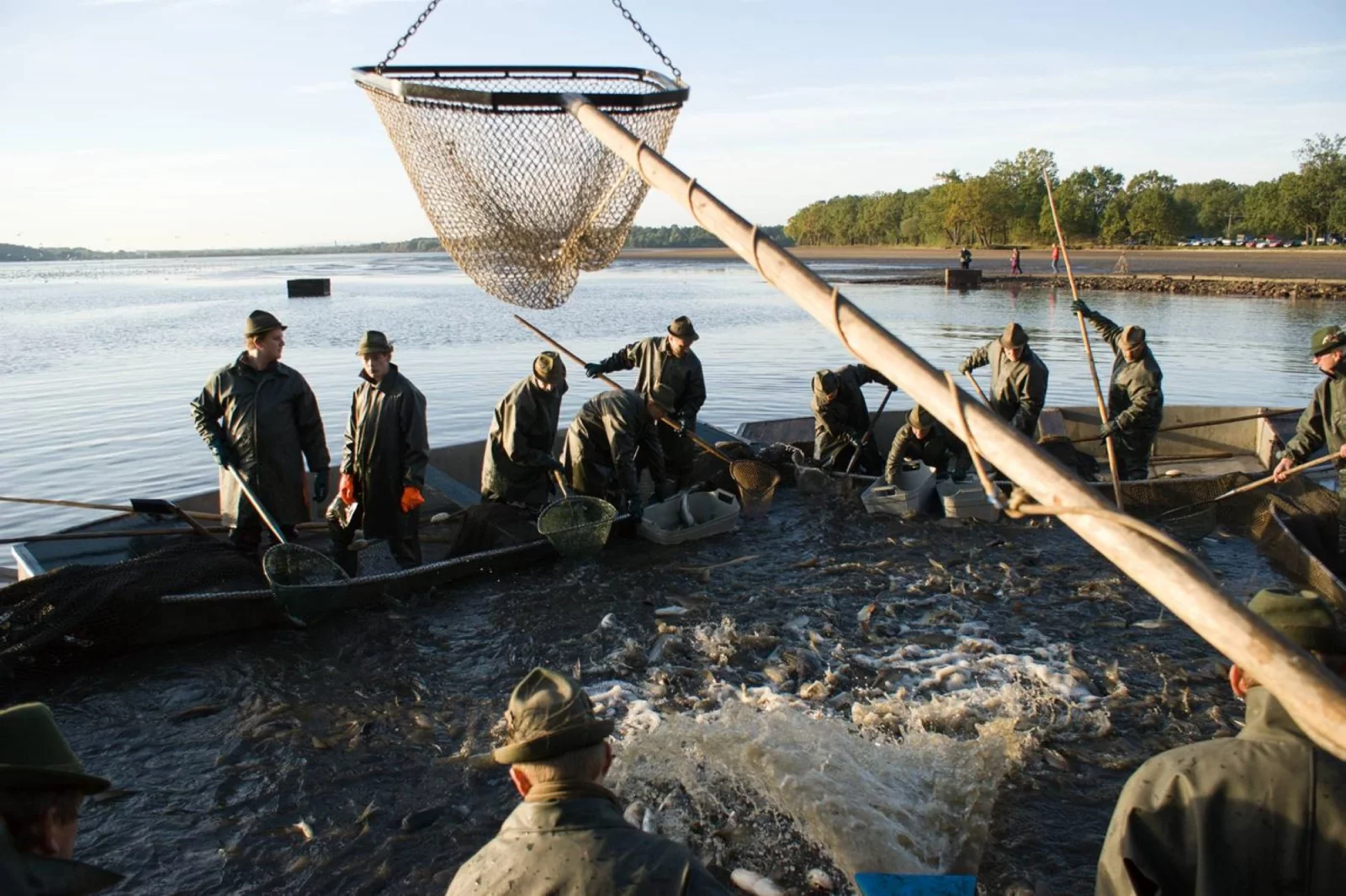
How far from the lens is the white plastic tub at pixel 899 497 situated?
10984 mm

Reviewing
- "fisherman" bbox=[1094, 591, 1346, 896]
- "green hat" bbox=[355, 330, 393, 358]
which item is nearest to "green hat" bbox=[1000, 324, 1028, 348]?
"green hat" bbox=[355, 330, 393, 358]

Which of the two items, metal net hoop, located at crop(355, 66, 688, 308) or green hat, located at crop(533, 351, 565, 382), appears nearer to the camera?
metal net hoop, located at crop(355, 66, 688, 308)

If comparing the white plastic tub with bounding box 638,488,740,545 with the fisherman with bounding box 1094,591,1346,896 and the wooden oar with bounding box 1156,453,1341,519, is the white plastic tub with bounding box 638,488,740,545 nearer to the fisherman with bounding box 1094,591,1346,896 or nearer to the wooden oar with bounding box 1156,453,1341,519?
the wooden oar with bounding box 1156,453,1341,519

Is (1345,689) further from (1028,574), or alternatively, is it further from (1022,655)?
(1028,574)

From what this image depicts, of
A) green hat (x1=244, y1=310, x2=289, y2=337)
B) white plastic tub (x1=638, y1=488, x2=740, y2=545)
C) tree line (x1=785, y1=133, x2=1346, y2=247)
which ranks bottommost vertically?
white plastic tub (x1=638, y1=488, x2=740, y2=545)

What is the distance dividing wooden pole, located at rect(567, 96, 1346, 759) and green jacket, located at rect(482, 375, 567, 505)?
6310mm

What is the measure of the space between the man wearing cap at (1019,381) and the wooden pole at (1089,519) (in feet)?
29.3

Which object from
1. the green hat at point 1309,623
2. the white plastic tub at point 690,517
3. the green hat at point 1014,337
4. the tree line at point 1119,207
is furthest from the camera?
the tree line at point 1119,207

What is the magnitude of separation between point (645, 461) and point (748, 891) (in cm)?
666

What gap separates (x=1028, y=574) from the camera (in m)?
9.44

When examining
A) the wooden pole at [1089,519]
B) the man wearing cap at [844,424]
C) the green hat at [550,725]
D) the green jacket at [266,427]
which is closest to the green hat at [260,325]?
the green jacket at [266,427]

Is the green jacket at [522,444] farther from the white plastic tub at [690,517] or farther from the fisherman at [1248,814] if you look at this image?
the fisherman at [1248,814]

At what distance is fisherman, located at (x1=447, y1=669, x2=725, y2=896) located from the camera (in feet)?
7.97

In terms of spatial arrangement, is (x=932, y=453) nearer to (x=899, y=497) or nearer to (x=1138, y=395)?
(x=899, y=497)
